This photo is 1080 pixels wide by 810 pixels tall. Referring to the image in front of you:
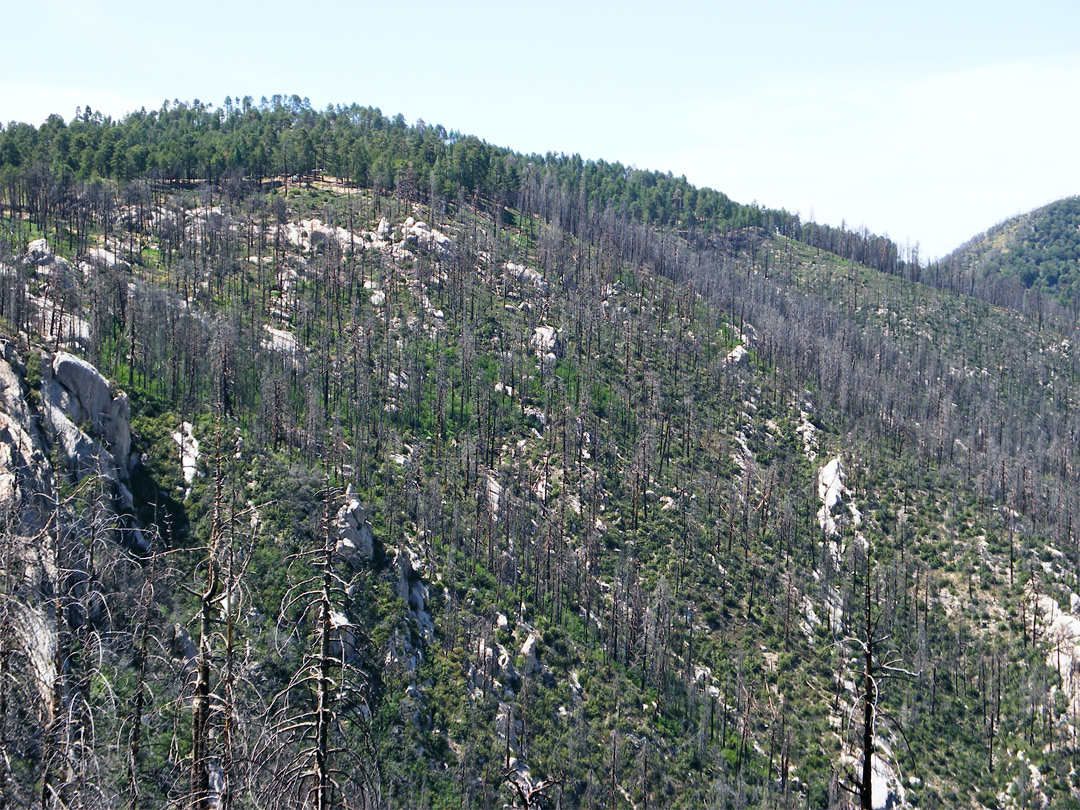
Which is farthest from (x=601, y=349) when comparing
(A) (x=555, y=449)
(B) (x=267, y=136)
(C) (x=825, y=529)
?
(B) (x=267, y=136)

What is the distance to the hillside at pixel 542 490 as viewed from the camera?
78.4 m

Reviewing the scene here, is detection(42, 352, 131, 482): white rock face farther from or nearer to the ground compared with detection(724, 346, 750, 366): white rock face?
nearer to the ground

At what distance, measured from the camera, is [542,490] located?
112 meters

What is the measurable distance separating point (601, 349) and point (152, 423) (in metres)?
78.0

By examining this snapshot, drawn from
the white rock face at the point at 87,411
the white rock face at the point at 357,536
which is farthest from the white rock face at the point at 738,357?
the white rock face at the point at 87,411

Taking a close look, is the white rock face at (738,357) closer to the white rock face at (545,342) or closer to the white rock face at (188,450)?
the white rock face at (545,342)

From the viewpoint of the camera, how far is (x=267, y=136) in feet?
646

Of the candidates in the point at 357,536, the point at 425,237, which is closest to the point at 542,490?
the point at 357,536

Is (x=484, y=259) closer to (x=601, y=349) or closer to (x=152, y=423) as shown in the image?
(x=601, y=349)

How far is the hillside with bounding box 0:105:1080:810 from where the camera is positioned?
Result: 257 feet

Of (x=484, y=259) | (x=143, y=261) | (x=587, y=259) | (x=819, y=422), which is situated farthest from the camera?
(x=587, y=259)

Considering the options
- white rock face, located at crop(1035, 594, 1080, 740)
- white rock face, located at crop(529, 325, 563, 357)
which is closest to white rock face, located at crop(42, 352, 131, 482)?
white rock face, located at crop(529, 325, 563, 357)

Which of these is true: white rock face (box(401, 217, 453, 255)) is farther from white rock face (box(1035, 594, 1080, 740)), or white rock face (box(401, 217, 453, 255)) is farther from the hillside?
white rock face (box(1035, 594, 1080, 740))

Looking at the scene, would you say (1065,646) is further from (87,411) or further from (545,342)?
(87,411)
